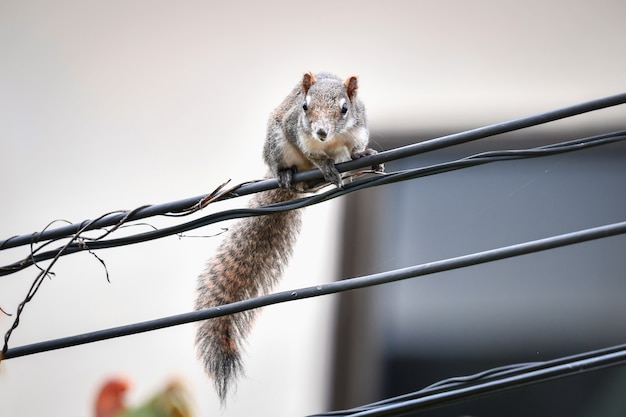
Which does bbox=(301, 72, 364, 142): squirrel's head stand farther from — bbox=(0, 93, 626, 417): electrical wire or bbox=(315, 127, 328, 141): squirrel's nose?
bbox=(0, 93, 626, 417): electrical wire

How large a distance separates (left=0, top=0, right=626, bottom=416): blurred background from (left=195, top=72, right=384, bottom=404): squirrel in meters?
1.35

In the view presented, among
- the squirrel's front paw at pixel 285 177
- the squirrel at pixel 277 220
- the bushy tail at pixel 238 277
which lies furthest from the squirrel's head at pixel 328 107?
the bushy tail at pixel 238 277

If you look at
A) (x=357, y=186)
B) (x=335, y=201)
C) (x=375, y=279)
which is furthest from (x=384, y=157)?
(x=335, y=201)

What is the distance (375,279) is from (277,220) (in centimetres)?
78

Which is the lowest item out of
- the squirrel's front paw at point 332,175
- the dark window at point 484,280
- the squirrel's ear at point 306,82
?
the dark window at point 484,280

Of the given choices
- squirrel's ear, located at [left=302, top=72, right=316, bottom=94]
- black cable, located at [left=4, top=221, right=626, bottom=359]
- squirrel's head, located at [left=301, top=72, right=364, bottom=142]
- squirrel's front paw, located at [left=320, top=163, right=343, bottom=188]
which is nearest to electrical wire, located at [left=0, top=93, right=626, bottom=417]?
black cable, located at [left=4, top=221, right=626, bottom=359]

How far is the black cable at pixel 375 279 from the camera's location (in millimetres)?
1329

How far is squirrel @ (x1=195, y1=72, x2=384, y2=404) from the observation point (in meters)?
1.78

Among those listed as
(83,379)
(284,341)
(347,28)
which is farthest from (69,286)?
(347,28)

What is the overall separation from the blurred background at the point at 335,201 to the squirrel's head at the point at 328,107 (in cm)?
149

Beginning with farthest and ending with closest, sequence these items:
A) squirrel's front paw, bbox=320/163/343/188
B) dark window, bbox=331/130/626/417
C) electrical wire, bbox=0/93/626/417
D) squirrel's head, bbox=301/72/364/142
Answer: dark window, bbox=331/130/626/417, squirrel's head, bbox=301/72/364/142, squirrel's front paw, bbox=320/163/343/188, electrical wire, bbox=0/93/626/417

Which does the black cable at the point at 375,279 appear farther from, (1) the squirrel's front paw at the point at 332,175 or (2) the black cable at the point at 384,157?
(1) the squirrel's front paw at the point at 332,175

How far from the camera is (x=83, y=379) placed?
12.0ft

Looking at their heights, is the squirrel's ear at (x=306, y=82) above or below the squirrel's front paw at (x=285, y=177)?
above
